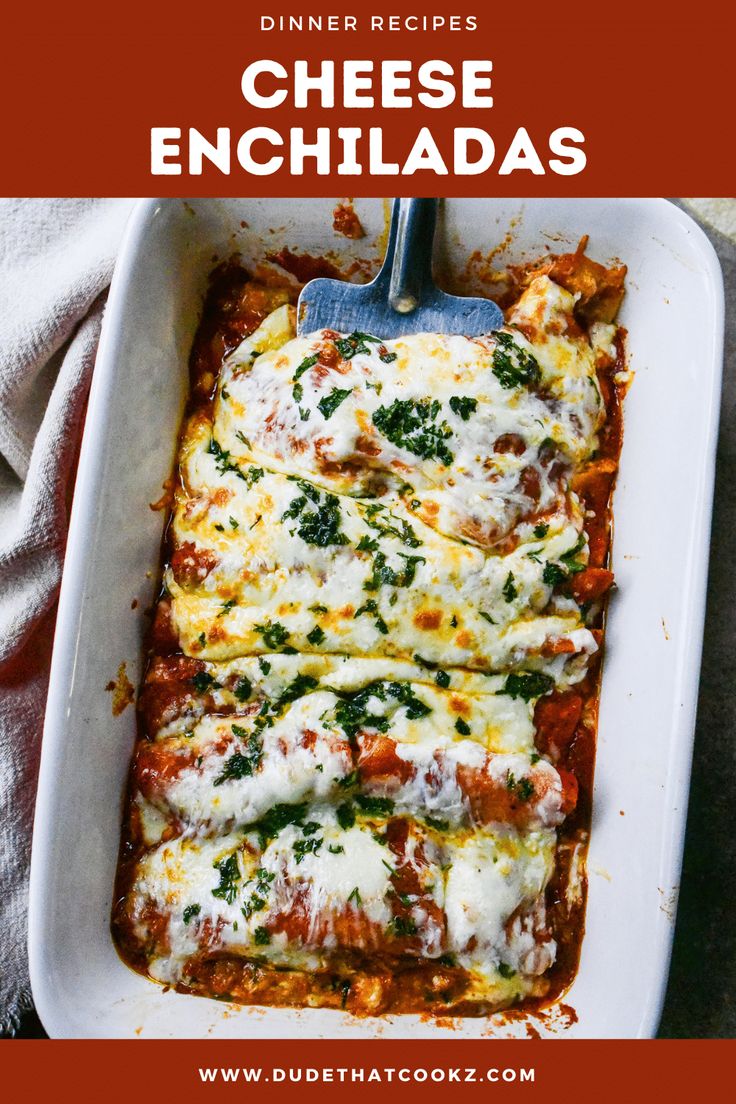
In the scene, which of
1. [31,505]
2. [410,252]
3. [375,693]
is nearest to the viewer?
[375,693]

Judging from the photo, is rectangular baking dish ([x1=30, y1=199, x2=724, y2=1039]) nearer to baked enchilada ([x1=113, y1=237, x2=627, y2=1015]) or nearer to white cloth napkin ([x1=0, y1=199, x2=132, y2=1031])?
baked enchilada ([x1=113, y1=237, x2=627, y2=1015])

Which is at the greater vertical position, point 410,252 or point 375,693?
point 410,252

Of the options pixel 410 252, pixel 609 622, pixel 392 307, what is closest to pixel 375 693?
pixel 609 622

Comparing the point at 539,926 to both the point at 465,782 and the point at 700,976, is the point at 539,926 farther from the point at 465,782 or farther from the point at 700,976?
the point at 700,976

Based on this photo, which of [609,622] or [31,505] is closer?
[609,622]

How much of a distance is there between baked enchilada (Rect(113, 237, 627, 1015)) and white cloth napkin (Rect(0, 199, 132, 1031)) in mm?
518

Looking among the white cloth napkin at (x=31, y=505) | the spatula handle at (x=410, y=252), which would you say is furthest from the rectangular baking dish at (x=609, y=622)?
the white cloth napkin at (x=31, y=505)

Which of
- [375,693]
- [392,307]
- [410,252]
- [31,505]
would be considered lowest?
[375,693]

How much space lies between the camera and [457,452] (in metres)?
2.93

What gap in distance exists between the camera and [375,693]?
2822 mm

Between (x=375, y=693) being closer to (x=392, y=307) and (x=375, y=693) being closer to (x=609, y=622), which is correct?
(x=609, y=622)

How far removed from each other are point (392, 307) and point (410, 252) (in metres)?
0.18

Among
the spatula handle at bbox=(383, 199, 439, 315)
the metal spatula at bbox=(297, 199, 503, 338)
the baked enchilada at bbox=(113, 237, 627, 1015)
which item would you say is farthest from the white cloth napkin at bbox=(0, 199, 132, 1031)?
the spatula handle at bbox=(383, 199, 439, 315)

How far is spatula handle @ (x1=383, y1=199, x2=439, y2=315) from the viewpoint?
3006 millimetres
